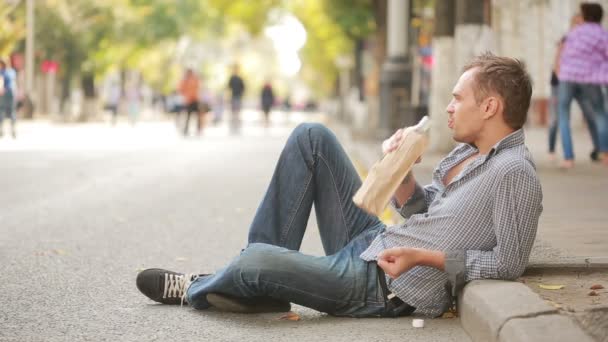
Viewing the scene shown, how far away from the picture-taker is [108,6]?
161 ft

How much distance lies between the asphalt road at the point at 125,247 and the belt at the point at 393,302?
0.18 ft

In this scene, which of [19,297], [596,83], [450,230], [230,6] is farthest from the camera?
[230,6]

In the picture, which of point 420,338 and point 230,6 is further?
point 230,6

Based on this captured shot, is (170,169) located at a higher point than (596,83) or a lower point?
lower

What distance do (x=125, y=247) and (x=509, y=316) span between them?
14.0 ft

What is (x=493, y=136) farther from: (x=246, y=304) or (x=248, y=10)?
(x=248, y=10)

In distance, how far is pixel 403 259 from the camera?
4.88 metres

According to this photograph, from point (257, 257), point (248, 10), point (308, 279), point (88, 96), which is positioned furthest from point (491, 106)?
point (248, 10)

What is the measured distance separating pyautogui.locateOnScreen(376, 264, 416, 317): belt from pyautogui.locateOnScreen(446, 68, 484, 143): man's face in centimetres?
69

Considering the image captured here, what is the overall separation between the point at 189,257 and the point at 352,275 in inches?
112

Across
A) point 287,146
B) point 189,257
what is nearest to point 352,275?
point 287,146

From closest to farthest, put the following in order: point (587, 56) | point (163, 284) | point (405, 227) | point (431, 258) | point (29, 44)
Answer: point (431, 258), point (405, 227), point (163, 284), point (587, 56), point (29, 44)

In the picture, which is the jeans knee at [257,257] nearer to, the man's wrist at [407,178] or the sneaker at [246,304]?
the sneaker at [246,304]

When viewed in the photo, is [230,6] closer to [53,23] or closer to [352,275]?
[53,23]
